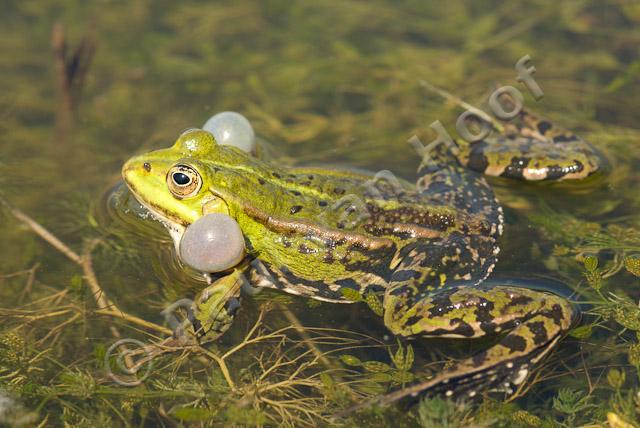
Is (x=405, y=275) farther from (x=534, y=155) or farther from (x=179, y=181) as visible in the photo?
(x=534, y=155)

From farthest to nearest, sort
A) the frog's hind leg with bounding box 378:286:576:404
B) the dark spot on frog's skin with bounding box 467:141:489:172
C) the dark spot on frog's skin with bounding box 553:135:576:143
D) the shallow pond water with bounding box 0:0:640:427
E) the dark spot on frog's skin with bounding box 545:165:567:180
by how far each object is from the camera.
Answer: the dark spot on frog's skin with bounding box 553:135:576:143 < the dark spot on frog's skin with bounding box 467:141:489:172 < the dark spot on frog's skin with bounding box 545:165:567:180 < the shallow pond water with bounding box 0:0:640:427 < the frog's hind leg with bounding box 378:286:576:404

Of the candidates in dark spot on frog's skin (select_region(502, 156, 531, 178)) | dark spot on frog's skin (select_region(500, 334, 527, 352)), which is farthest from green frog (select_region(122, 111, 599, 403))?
dark spot on frog's skin (select_region(502, 156, 531, 178))

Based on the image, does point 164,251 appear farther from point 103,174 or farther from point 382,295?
point 382,295

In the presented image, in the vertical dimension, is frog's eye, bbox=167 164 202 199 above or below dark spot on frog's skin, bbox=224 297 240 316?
above

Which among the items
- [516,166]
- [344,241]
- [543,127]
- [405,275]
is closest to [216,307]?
[344,241]

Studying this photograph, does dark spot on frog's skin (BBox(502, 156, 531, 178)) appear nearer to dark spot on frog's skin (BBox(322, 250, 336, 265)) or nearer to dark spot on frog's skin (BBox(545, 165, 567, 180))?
dark spot on frog's skin (BBox(545, 165, 567, 180))

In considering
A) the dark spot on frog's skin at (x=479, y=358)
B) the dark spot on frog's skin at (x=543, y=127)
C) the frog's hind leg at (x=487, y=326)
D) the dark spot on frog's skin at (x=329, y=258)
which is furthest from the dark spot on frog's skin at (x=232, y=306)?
the dark spot on frog's skin at (x=543, y=127)

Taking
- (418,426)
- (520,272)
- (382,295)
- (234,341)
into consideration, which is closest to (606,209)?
(520,272)
